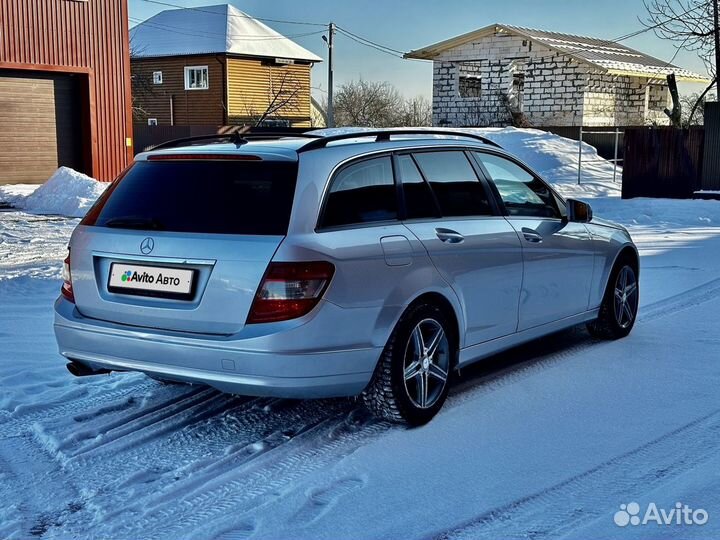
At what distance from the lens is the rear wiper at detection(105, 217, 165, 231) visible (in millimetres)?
4670

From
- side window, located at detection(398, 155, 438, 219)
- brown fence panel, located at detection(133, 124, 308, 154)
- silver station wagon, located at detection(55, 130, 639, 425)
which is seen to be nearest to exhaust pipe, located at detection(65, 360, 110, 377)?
silver station wagon, located at detection(55, 130, 639, 425)

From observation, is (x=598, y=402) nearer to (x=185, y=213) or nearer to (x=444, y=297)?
(x=444, y=297)

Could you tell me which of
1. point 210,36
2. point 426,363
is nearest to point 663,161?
point 426,363

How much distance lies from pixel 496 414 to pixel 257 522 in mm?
1891

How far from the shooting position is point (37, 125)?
21734mm

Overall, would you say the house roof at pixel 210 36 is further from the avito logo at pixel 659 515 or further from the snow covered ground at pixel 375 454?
the avito logo at pixel 659 515

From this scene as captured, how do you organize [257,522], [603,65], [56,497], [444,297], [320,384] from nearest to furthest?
[257,522] < [56,497] < [320,384] < [444,297] < [603,65]

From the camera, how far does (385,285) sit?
467cm

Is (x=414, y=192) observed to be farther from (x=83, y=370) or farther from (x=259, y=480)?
(x=83, y=370)

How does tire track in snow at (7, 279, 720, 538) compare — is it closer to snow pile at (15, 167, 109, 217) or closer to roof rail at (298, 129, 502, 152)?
roof rail at (298, 129, 502, 152)

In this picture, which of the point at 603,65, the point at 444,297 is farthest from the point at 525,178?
the point at 603,65

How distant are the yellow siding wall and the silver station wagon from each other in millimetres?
44622

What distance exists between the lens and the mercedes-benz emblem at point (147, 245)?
4.57 m

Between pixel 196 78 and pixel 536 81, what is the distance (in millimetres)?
18937
